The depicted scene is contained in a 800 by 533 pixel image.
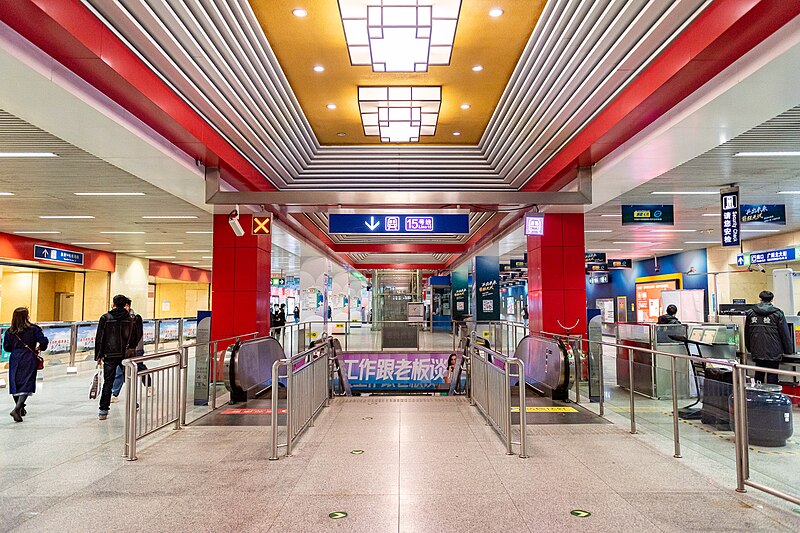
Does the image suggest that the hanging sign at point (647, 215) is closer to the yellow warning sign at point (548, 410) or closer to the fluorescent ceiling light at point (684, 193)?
the fluorescent ceiling light at point (684, 193)

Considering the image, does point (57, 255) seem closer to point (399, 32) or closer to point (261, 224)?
point (261, 224)

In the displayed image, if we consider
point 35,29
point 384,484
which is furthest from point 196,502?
point 35,29

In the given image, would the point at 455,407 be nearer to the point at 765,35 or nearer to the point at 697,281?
the point at 765,35

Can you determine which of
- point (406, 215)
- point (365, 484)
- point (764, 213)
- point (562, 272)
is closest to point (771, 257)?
point (764, 213)

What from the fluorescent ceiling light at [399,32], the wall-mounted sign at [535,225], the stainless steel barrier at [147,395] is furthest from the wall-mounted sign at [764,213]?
the stainless steel barrier at [147,395]

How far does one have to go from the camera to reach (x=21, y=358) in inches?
273

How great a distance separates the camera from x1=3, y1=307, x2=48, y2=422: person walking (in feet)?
22.3

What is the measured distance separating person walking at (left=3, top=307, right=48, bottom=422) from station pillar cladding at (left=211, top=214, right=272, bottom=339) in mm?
3692

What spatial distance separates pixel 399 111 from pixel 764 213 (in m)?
7.89

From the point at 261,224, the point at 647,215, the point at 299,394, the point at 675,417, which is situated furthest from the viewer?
the point at 647,215

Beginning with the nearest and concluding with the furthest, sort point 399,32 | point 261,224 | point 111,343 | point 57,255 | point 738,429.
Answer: point 738,429 → point 399,32 → point 111,343 → point 261,224 → point 57,255

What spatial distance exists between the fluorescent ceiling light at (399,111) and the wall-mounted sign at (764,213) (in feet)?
23.1

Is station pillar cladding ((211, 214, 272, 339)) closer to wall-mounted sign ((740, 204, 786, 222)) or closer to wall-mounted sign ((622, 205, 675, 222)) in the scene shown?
wall-mounted sign ((622, 205, 675, 222))

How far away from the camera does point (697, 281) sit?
20.4 m
